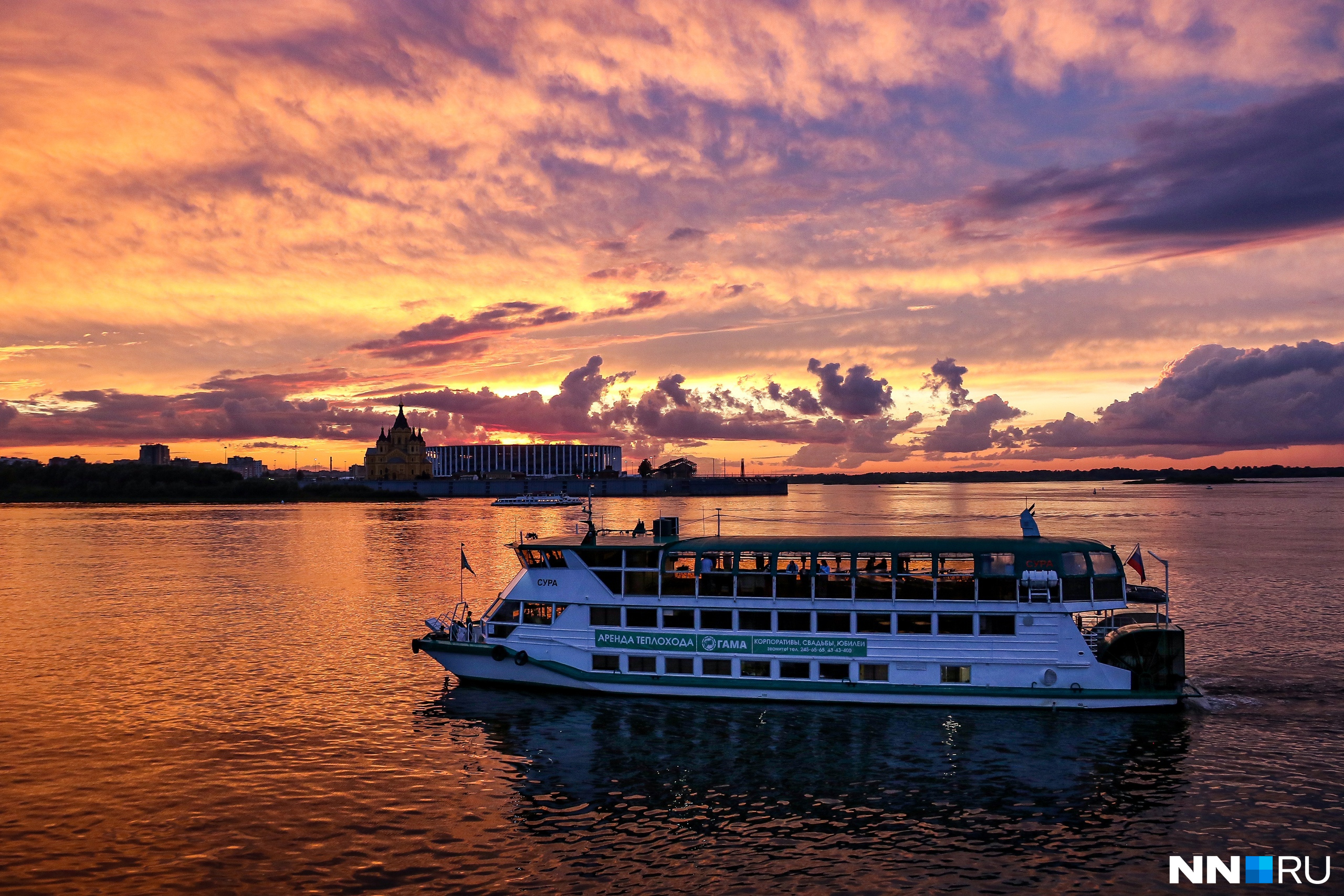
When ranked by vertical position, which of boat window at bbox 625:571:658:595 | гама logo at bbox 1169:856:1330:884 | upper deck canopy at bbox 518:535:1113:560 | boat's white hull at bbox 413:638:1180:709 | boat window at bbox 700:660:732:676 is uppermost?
upper deck canopy at bbox 518:535:1113:560

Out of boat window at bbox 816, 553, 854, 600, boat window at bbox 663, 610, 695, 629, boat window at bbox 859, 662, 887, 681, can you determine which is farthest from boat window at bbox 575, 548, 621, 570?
boat window at bbox 859, 662, 887, 681

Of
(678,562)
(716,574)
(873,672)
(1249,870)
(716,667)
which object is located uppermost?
(678,562)

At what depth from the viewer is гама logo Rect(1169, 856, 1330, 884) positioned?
66.6 ft

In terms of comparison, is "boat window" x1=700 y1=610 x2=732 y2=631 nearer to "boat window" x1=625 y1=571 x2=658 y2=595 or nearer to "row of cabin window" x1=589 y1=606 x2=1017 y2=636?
"row of cabin window" x1=589 y1=606 x2=1017 y2=636

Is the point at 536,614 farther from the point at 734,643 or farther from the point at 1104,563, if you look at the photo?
the point at 1104,563

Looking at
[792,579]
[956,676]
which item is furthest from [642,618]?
[956,676]

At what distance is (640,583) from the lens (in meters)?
35.5

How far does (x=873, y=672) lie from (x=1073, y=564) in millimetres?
8563

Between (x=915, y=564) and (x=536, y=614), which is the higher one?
(x=915, y=564)

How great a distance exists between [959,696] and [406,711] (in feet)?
71.1

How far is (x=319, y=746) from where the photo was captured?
30047mm

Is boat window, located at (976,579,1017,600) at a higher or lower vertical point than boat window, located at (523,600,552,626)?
higher

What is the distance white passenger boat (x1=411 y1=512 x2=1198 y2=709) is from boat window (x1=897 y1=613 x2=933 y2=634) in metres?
0.06

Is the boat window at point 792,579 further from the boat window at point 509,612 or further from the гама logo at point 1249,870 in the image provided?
the гама logo at point 1249,870
